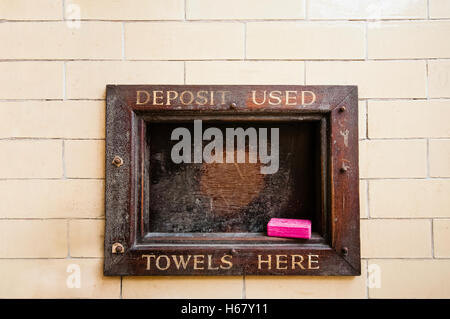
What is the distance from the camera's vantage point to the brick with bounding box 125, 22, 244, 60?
3.91 feet

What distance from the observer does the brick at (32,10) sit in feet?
3.93

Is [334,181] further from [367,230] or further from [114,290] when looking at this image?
[114,290]

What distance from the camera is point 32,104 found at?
1.20 meters

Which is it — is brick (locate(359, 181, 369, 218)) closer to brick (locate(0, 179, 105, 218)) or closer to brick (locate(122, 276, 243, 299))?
brick (locate(122, 276, 243, 299))

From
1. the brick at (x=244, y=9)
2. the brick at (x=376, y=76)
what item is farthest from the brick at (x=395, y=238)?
the brick at (x=244, y=9)

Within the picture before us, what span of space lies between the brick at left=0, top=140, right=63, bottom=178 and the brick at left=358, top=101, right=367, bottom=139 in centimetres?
124

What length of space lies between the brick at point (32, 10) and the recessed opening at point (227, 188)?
2.10ft

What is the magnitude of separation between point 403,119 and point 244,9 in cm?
80

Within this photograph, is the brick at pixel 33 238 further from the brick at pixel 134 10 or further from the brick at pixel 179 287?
the brick at pixel 134 10

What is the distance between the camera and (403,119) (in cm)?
118

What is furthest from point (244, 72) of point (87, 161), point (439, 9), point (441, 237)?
point (441, 237)

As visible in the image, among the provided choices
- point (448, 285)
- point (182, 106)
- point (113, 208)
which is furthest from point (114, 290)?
point (448, 285)

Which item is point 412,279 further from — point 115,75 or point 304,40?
point 115,75
